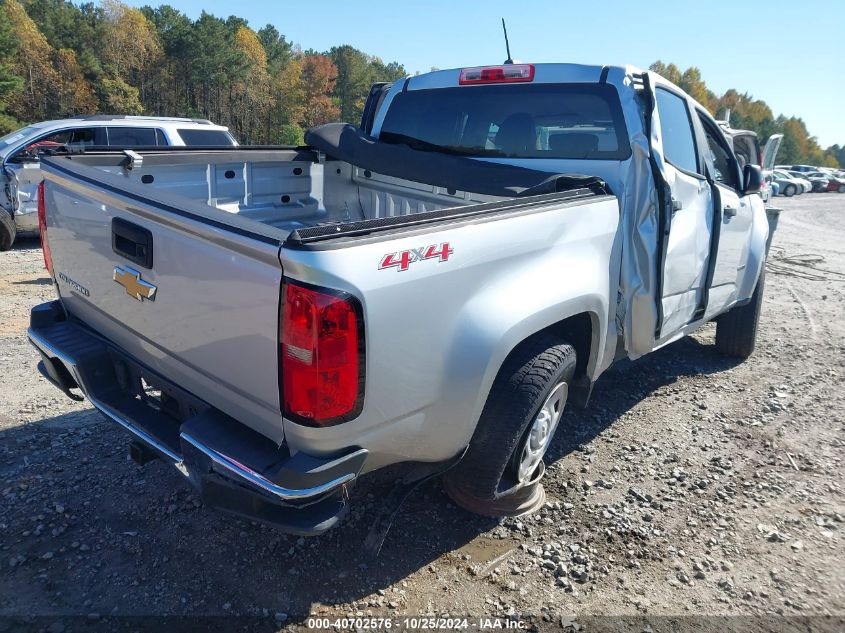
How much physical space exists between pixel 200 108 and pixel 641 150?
69172mm

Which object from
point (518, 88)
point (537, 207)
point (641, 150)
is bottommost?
point (537, 207)

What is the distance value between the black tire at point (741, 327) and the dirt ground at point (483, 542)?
120cm

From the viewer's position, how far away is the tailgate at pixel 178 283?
6.65 ft

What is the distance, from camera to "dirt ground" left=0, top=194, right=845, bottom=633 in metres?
2.54

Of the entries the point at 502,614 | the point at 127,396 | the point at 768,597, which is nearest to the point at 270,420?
the point at 127,396

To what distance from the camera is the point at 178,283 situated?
229 centimetres

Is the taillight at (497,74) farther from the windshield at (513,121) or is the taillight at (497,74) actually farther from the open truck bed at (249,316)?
the open truck bed at (249,316)

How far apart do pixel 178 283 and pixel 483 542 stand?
6.07 feet

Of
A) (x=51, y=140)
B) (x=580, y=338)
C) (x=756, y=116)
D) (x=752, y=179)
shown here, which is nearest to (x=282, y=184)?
(x=580, y=338)

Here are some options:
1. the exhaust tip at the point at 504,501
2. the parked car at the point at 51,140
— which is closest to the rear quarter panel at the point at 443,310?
the exhaust tip at the point at 504,501

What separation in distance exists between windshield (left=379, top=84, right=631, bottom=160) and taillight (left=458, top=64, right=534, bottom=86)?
0.13ft

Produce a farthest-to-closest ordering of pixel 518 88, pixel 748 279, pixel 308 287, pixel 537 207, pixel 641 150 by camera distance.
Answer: pixel 748 279 → pixel 518 88 → pixel 641 150 → pixel 537 207 → pixel 308 287

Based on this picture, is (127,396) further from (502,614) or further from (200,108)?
(200,108)

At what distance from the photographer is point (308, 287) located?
6.12ft
